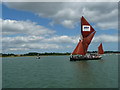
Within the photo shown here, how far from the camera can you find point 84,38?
9338cm

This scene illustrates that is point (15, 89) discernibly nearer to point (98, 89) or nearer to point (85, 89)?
point (85, 89)

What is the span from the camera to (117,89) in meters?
26.3

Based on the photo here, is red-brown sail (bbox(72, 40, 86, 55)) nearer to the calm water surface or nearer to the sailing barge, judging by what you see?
the sailing barge

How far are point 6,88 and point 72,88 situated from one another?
9896mm

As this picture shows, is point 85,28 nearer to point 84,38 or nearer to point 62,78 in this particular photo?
point 84,38

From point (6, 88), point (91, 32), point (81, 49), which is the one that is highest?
point (91, 32)

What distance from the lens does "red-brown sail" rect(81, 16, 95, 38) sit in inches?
3688

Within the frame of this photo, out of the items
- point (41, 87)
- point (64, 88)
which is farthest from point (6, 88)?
point (64, 88)

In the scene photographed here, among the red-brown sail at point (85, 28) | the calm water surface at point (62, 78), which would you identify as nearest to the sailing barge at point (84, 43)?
the red-brown sail at point (85, 28)

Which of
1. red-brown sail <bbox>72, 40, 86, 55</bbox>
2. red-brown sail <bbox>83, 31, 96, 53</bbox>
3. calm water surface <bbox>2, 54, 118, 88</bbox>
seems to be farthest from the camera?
red-brown sail <bbox>83, 31, 96, 53</bbox>

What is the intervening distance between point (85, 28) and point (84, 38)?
203 inches

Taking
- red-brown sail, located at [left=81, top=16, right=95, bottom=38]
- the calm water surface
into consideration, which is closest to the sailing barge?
red-brown sail, located at [left=81, top=16, right=95, bottom=38]

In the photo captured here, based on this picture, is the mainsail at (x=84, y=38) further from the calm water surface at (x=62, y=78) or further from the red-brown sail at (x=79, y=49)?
the calm water surface at (x=62, y=78)

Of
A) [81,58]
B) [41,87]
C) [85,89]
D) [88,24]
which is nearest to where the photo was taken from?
[85,89]
